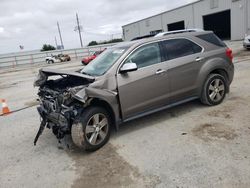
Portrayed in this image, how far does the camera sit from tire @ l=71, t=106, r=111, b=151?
4.06 meters

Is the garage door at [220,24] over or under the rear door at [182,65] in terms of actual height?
over

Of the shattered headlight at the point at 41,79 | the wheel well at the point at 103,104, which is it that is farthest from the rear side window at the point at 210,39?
the shattered headlight at the point at 41,79

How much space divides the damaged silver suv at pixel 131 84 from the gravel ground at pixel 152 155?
1.14 ft

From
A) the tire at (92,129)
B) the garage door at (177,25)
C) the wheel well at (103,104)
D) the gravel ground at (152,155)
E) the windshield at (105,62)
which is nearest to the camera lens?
the gravel ground at (152,155)

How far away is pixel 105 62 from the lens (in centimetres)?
508

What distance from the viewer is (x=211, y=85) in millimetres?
5691

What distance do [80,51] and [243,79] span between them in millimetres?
40734

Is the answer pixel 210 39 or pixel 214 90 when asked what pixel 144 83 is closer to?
pixel 214 90

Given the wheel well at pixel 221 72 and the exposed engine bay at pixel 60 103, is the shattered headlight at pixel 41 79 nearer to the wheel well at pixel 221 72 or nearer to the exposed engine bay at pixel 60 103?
the exposed engine bay at pixel 60 103

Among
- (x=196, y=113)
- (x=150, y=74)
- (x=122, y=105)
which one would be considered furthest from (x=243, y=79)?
(x=122, y=105)

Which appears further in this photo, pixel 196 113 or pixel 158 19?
pixel 158 19

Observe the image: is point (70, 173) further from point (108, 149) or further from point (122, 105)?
point (122, 105)

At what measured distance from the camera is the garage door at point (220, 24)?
37.4 m

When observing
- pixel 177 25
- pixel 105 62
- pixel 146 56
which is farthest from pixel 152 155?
pixel 177 25
